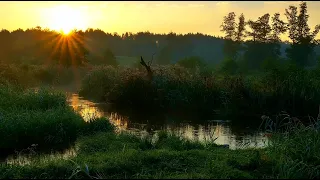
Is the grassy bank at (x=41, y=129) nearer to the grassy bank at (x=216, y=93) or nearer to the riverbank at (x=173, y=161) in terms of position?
the riverbank at (x=173, y=161)

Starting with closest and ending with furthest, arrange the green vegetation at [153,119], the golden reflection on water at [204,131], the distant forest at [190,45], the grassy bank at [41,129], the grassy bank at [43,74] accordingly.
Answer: the green vegetation at [153,119], the grassy bank at [41,129], the golden reflection on water at [204,131], the grassy bank at [43,74], the distant forest at [190,45]

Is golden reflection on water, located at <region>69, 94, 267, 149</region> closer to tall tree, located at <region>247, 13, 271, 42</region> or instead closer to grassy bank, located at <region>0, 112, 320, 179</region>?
grassy bank, located at <region>0, 112, 320, 179</region>

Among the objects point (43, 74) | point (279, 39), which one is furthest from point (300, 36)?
point (43, 74)

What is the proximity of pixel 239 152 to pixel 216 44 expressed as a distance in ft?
414

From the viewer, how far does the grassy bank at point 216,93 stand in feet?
86.7

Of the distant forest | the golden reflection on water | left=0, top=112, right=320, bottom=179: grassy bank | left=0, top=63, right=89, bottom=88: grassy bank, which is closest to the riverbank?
left=0, top=112, right=320, bottom=179: grassy bank

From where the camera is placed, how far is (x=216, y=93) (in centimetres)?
2861

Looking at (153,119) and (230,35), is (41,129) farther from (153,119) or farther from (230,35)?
(230,35)

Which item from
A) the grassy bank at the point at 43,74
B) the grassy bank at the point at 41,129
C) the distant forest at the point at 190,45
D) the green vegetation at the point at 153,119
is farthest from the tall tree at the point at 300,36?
the grassy bank at the point at 41,129

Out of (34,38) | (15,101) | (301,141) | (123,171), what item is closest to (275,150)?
(301,141)

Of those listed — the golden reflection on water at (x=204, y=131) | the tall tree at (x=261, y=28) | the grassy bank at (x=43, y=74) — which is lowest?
the golden reflection on water at (x=204, y=131)

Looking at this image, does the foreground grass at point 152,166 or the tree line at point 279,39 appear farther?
the tree line at point 279,39

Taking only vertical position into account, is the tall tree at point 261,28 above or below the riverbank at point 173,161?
above

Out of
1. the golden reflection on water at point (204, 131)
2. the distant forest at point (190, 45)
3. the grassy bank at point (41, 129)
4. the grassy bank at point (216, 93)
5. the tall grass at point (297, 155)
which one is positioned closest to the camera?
Answer: the tall grass at point (297, 155)
